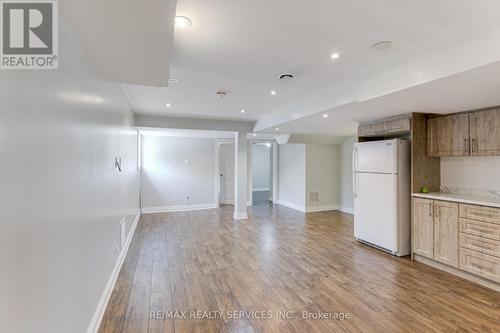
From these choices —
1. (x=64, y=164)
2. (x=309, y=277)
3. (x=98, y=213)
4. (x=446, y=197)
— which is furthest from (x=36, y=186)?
(x=446, y=197)

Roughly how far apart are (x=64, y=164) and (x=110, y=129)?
56.9 inches

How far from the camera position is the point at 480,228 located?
115 inches

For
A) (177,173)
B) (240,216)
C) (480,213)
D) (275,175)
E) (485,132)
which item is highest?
(485,132)

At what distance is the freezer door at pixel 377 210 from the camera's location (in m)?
3.86

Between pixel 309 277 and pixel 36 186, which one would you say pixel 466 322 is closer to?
pixel 309 277

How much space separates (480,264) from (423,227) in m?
0.75

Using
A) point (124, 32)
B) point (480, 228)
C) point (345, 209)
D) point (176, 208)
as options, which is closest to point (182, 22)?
point (124, 32)

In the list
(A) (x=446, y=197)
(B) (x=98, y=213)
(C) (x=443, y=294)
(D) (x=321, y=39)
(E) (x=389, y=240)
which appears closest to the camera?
(D) (x=321, y=39)

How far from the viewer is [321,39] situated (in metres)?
2.13

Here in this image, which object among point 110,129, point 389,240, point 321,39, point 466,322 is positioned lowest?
point 466,322

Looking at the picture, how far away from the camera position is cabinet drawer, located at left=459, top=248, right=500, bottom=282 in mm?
2785

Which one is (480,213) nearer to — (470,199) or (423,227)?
(470,199)

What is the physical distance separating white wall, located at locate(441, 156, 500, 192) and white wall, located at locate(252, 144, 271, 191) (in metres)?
8.83

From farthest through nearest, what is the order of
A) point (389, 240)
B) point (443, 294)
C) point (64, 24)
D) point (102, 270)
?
1. point (389, 240)
2. point (443, 294)
3. point (102, 270)
4. point (64, 24)
